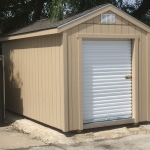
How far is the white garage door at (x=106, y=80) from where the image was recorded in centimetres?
802

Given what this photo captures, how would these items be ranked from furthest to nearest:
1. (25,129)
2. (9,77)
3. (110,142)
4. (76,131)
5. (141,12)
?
(141,12)
(9,77)
(25,129)
(76,131)
(110,142)

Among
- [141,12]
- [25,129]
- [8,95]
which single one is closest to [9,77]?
[8,95]

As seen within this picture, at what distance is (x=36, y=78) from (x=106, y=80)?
1.81 metres

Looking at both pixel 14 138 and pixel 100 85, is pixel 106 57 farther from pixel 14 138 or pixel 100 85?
pixel 14 138

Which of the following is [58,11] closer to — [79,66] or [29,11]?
[79,66]

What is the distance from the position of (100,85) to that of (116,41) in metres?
1.15

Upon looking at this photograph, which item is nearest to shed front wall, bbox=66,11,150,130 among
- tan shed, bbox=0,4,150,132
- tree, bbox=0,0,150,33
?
tan shed, bbox=0,4,150,132

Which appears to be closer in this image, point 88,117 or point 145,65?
point 88,117

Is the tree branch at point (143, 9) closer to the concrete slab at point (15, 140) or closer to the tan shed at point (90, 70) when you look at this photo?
the tan shed at point (90, 70)

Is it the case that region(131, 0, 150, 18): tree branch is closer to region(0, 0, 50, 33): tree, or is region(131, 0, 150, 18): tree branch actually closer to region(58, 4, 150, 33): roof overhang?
region(0, 0, 50, 33): tree

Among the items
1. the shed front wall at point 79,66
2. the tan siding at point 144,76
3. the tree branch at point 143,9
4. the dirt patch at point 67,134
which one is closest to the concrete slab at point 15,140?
the dirt patch at point 67,134

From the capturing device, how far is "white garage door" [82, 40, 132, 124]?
26.3 feet

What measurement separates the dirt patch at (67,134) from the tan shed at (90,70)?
0.17 meters

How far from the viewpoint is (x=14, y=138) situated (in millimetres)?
7660
